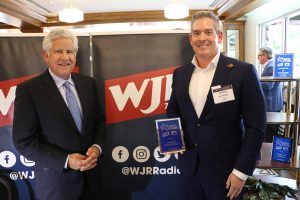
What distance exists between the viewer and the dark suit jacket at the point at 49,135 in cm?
151

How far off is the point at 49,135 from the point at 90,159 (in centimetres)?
26

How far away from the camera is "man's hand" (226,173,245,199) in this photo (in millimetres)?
1449

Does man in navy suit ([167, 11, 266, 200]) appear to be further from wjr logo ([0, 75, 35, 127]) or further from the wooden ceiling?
the wooden ceiling

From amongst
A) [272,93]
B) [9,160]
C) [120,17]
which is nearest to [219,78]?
[9,160]

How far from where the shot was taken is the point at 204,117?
1.50 m

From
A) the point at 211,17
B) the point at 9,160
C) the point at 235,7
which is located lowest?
the point at 9,160

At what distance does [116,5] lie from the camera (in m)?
6.86

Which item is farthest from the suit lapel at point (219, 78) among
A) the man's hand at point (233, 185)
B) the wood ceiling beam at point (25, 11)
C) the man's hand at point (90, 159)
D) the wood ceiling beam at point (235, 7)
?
the wood ceiling beam at point (25, 11)

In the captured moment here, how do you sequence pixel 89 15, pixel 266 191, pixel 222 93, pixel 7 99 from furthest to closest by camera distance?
pixel 89 15 → pixel 7 99 → pixel 266 191 → pixel 222 93

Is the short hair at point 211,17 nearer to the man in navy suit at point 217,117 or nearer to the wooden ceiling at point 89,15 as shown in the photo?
the man in navy suit at point 217,117

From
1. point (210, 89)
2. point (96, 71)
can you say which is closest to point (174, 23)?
point (96, 71)

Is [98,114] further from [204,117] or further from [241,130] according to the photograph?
[241,130]

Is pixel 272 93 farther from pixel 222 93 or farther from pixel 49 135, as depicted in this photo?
pixel 49 135

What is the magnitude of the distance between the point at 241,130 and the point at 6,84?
1.76 metres
